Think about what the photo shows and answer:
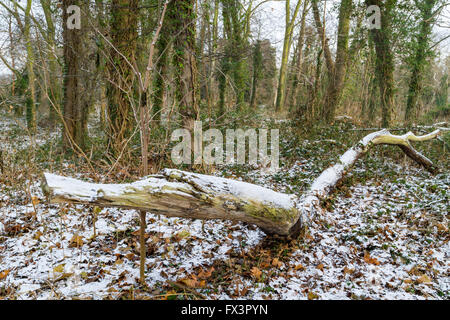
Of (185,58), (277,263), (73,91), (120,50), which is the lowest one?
(277,263)

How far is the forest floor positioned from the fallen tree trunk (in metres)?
0.50

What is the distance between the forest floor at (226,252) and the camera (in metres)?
2.74

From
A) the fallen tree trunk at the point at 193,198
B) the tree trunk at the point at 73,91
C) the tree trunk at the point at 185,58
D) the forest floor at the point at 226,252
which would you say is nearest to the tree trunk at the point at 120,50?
the tree trunk at the point at 185,58

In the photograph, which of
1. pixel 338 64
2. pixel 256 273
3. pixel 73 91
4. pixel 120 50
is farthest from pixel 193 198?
pixel 338 64

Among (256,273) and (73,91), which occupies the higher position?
(73,91)

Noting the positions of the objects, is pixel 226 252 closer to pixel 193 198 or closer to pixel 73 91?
pixel 193 198

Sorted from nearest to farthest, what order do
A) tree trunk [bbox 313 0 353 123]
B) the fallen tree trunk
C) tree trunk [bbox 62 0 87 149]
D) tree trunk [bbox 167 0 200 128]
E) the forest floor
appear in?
1. the fallen tree trunk
2. the forest floor
3. tree trunk [bbox 167 0 200 128]
4. tree trunk [bbox 62 0 87 149]
5. tree trunk [bbox 313 0 353 123]

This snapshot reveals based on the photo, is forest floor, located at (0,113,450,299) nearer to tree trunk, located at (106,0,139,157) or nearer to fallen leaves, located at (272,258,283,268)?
fallen leaves, located at (272,258,283,268)

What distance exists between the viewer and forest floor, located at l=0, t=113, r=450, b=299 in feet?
8.98

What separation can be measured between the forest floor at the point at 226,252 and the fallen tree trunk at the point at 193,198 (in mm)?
502

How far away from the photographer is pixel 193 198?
2.61 metres

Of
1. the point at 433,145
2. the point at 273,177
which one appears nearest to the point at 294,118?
the point at 273,177

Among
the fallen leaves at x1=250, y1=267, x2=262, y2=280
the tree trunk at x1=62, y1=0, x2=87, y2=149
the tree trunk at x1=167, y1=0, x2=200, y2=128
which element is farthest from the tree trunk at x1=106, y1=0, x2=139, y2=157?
the fallen leaves at x1=250, y1=267, x2=262, y2=280

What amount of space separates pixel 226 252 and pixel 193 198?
1190 mm
